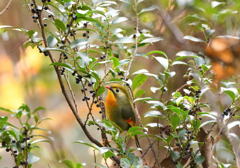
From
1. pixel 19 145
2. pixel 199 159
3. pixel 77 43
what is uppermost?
pixel 77 43

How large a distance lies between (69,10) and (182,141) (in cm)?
72

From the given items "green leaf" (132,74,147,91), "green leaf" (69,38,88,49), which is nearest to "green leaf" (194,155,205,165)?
"green leaf" (132,74,147,91)

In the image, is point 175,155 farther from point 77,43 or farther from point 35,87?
point 35,87

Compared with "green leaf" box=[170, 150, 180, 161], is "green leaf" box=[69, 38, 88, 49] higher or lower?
higher

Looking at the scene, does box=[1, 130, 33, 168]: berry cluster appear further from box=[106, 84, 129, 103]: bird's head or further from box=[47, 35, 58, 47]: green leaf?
box=[106, 84, 129, 103]: bird's head

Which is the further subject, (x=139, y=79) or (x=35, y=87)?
(x=35, y=87)

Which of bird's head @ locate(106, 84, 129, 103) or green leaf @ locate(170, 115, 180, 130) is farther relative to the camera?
bird's head @ locate(106, 84, 129, 103)

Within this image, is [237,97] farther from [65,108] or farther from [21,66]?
[65,108]

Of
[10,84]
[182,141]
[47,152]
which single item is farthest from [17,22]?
[182,141]

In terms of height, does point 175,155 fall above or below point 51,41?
below

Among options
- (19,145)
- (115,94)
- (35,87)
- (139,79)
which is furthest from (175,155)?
(35,87)

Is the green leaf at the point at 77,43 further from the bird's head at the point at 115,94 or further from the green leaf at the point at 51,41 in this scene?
Answer: the bird's head at the point at 115,94

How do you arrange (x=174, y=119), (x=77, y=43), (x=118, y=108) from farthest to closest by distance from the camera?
1. (x=118, y=108)
2. (x=174, y=119)
3. (x=77, y=43)

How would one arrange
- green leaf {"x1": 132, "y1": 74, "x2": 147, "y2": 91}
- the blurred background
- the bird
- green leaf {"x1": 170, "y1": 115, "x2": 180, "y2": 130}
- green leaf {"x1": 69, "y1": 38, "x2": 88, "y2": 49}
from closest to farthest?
1. green leaf {"x1": 69, "y1": 38, "x2": 88, "y2": 49}
2. green leaf {"x1": 170, "y1": 115, "x2": 180, "y2": 130}
3. green leaf {"x1": 132, "y1": 74, "x2": 147, "y2": 91}
4. the bird
5. the blurred background
